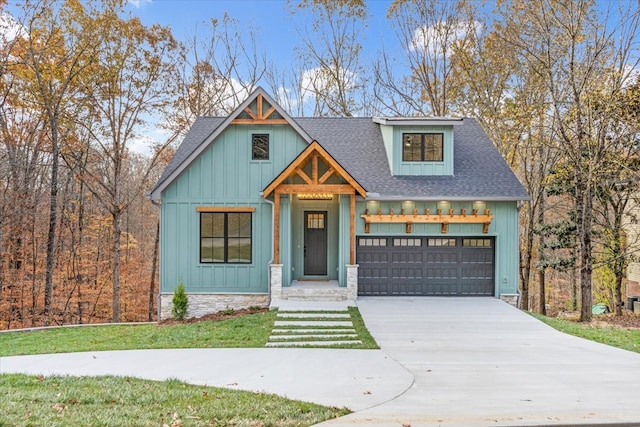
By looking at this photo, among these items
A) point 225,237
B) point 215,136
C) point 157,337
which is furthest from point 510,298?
point 215,136

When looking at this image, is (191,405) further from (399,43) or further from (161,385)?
Result: (399,43)

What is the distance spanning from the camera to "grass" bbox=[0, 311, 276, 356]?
834 centimetres

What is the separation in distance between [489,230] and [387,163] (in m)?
3.86

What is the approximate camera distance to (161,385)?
564 cm

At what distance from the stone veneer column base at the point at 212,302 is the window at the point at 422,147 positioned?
6457mm

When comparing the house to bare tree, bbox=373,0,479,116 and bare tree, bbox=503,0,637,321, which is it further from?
bare tree, bbox=373,0,479,116

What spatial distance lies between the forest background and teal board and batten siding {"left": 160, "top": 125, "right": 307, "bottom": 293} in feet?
21.4

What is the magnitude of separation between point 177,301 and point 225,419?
793 centimetres

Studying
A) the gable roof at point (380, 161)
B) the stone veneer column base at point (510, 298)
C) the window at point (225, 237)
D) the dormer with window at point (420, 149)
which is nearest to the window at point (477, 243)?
the gable roof at point (380, 161)

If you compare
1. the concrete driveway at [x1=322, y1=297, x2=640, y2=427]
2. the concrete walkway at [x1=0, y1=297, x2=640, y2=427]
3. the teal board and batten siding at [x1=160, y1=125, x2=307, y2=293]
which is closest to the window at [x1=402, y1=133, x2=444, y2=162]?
the teal board and batten siding at [x1=160, y1=125, x2=307, y2=293]

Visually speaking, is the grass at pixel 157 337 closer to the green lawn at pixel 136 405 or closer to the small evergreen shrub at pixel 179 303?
the small evergreen shrub at pixel 179 303

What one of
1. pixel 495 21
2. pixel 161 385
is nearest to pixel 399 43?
pixel 495 21

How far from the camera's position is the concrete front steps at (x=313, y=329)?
8.27m

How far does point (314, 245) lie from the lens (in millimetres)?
13344
